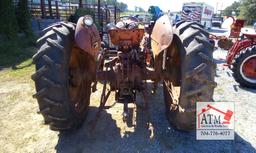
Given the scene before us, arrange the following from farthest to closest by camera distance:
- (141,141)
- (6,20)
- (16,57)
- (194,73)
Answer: (6,20), (16,57), (141,141), (194,73)

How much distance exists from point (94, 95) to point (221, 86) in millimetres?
2756

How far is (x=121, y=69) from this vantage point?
3.46m

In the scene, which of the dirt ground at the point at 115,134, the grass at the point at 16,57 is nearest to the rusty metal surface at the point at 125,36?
the dirt ground at the point at 115,134

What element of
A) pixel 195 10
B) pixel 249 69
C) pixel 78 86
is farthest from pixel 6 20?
pixel 195 10

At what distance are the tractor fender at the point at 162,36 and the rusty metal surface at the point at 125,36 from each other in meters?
0.24

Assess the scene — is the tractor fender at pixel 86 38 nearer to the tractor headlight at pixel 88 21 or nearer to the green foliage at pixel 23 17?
the tractor headlight at pixel 88 21

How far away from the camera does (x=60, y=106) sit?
2953mm

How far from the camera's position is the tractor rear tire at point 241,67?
5.59 meters

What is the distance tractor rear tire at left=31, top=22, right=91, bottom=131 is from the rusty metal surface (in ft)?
2.16

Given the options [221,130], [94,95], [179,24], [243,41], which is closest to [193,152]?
[221,130]

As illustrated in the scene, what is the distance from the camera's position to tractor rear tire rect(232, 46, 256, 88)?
5.59 meters

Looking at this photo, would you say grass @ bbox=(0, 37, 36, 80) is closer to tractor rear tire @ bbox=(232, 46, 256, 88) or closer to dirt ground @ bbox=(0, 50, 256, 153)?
dirt ground @ bbox=(0, 50, 256, 153)

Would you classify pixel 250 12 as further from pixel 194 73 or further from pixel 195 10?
pixel 194 73

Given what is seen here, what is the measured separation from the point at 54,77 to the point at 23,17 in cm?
997
